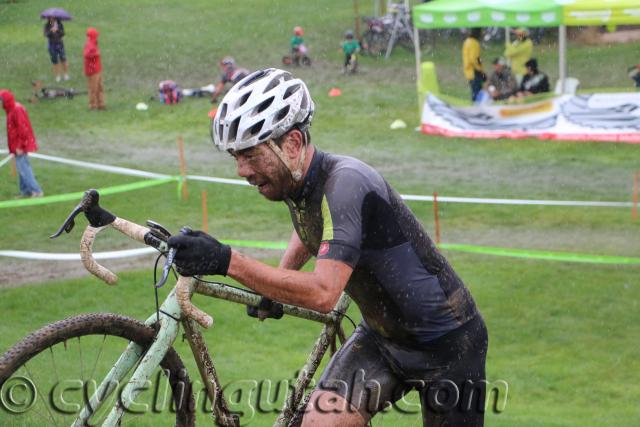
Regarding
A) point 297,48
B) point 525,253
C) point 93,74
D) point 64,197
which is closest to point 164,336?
point 525,253

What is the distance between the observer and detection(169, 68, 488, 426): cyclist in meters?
4.30

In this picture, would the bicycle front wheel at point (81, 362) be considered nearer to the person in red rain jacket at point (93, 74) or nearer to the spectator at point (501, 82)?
the spectator at point (501, 82)

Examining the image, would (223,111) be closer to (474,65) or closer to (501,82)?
(501,82)

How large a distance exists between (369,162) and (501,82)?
5462 millimetres

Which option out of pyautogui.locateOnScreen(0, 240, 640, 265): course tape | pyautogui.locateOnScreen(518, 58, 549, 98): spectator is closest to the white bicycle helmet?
pyautogui.locateOnScreen(0, 240, 640, 265): course tape

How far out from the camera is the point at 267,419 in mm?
7195

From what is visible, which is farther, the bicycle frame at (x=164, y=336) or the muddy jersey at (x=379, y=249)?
the bicycle frame at (x=164, y=336)

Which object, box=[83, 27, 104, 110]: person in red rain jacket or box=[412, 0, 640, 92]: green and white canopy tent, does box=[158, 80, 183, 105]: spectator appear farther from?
box=[412, 0, 640, 92]: green and white canopy tent

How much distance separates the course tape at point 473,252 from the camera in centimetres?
1219

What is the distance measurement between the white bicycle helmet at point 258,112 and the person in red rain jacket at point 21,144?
13.3 metres

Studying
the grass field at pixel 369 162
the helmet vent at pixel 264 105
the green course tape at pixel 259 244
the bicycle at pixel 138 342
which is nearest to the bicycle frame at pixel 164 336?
the bicycle at pixel 138 342

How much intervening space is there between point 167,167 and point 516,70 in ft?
29.9

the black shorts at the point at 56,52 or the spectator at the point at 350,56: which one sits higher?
the black shorts at the point at 56,52

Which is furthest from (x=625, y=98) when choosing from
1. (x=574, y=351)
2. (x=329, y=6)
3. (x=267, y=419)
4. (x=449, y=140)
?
(x=329, y=6)
